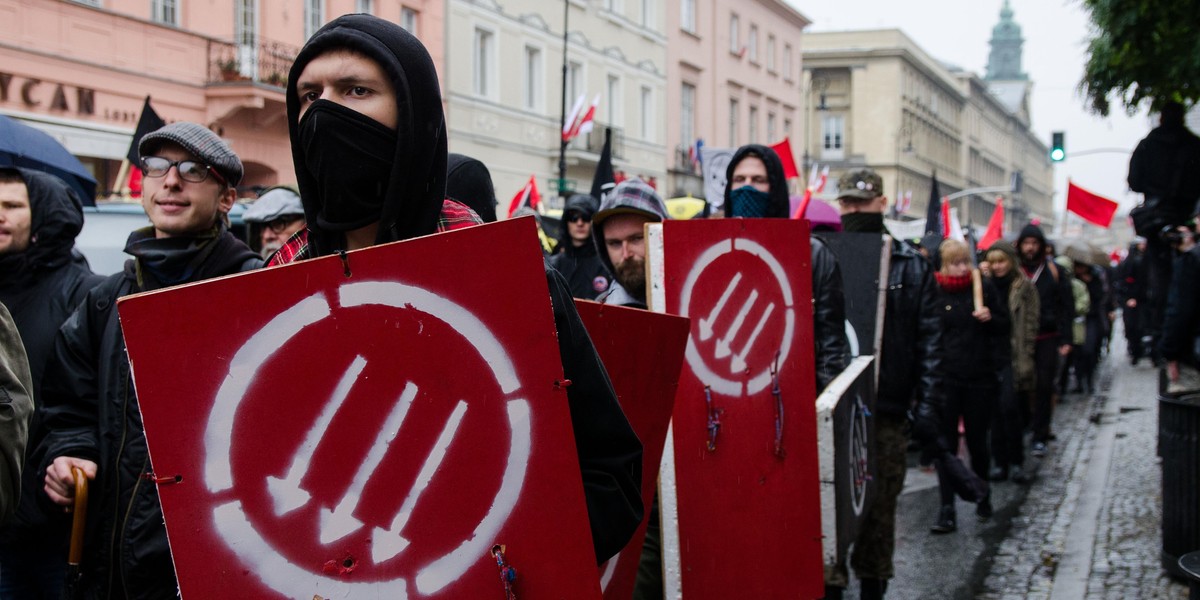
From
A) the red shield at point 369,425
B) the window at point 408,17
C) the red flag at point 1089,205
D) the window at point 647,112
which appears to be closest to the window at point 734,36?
the window at point 647,112

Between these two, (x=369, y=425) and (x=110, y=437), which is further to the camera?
(x=110, y=437)

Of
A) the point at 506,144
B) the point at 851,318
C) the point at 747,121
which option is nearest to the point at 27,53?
the point at 506,144

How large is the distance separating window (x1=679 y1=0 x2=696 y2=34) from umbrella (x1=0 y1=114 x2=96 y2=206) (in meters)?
31.4

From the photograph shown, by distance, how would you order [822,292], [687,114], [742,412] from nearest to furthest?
1. [742,412]
2. [822,292]
3. [687,114]

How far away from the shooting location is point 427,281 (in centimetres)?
164

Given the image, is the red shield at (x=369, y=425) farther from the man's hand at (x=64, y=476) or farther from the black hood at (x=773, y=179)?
the black hood at (x=773, y=179)

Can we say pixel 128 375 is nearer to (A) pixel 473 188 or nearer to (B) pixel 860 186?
(A) pixel 473 188

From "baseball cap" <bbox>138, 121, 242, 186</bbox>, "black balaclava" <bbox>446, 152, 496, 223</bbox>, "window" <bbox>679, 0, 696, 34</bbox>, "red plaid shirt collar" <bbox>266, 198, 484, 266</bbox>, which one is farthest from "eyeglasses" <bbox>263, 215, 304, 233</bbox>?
"window" <bbox>679, 0, 696, 34</bbox>

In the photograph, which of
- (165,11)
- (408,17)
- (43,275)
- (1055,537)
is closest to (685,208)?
(1055,537)

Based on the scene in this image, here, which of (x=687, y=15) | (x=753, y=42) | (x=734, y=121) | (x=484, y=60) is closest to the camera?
(x=484, y=60)

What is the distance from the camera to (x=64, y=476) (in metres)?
2.65

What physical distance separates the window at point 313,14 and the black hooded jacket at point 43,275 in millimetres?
18119

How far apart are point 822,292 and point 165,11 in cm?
1680

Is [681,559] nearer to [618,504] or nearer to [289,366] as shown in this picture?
[618,504]
